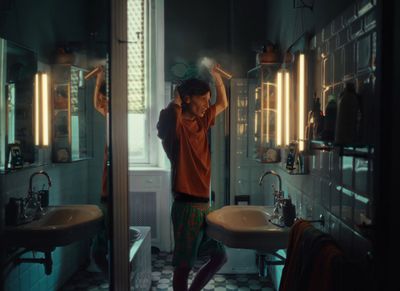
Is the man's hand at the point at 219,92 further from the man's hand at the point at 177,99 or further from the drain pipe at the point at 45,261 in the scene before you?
the drain pipe at the point at 45,261

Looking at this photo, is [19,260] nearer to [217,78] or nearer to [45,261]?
[45,261]

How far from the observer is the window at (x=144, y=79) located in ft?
11.2

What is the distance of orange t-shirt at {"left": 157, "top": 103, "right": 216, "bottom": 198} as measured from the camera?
2357mm

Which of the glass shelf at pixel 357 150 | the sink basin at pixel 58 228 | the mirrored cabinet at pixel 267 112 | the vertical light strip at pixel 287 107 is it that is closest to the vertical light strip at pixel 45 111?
the sink basin at pixel 58 228

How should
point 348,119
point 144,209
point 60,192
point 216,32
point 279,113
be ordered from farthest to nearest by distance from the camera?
point 144,209 < point 216,32 < point 279,113 < point 60,192 < point 348,119

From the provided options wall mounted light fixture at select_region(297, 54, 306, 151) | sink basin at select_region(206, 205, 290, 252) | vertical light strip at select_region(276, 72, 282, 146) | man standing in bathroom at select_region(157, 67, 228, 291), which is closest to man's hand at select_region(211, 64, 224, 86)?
man standing in bathroom at select_region(157, 67, 228, 291)

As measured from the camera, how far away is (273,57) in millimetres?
2502

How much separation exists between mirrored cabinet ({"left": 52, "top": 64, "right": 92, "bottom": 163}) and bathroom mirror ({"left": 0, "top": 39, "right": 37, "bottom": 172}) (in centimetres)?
9

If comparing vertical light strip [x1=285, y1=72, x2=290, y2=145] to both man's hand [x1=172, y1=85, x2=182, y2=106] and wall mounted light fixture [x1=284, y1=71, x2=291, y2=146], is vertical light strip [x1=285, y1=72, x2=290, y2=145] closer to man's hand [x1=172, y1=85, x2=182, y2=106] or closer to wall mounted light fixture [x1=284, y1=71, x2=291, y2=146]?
wall mounted light fixture [x1=284, y1=71, x2=291, y2=146]

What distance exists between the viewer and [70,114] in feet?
4.78

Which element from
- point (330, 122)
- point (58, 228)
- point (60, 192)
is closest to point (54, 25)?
point (60, 192)

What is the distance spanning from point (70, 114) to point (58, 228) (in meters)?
0.43

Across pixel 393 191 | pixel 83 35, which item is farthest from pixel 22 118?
pixel 393 191

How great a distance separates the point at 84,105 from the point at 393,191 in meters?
1.12
